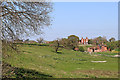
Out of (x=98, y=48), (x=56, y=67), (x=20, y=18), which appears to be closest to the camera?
(x=20, y=18)

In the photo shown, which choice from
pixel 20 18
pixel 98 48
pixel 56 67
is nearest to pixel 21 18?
pixel 20 18

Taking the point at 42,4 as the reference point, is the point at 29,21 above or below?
below

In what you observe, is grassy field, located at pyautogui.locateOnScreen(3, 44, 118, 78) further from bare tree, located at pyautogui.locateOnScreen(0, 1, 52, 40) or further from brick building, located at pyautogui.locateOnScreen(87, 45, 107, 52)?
A: brick building, located at pyautogui.locateOnScreen(87, 45, 107, 52)

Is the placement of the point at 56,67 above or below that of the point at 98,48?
below

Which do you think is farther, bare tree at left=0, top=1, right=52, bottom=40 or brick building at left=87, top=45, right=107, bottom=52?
brick building at left=87, top=45, right=107, bottom=52

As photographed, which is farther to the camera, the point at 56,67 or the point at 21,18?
the point at 56,67

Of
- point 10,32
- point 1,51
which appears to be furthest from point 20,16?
point 1,51

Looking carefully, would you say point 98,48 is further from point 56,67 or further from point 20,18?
point 20,18

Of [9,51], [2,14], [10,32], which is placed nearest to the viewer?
[2,14]

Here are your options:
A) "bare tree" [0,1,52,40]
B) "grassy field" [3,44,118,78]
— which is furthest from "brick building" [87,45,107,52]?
"bare tree" [0,1,52,40]

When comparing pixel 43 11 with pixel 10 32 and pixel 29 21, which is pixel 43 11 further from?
pixel 10 32

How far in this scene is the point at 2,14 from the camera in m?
10.5

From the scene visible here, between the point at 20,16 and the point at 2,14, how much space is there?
136 centimetres

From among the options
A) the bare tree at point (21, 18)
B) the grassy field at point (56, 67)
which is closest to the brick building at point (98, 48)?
the grassy field at point (56, 67)
